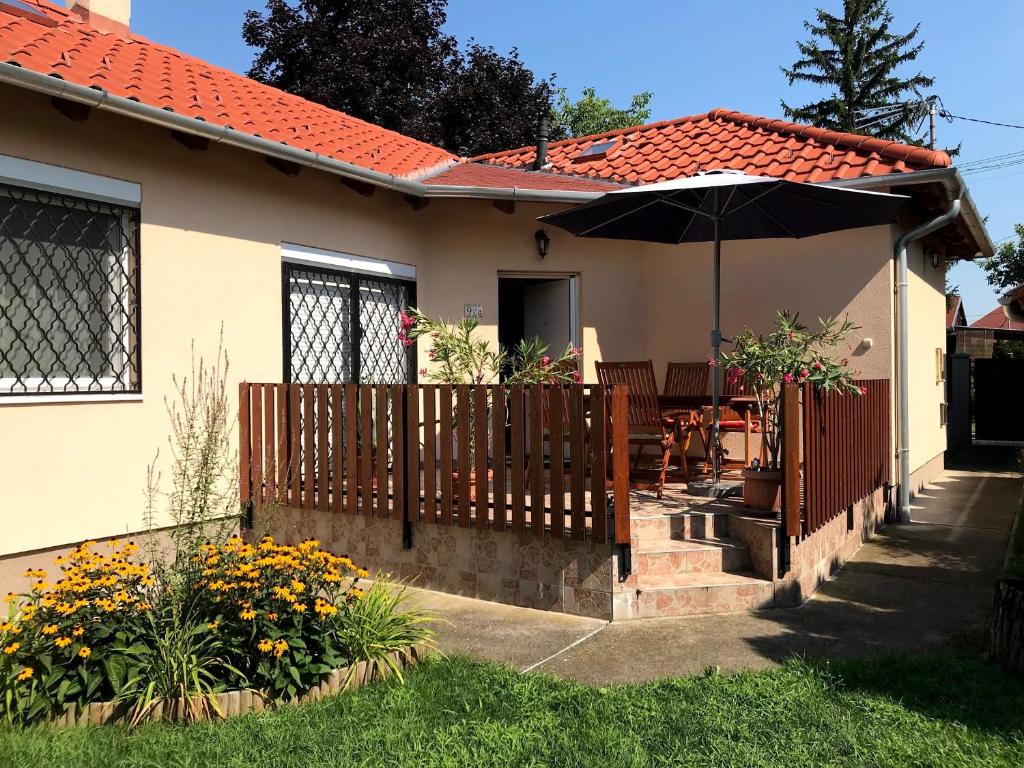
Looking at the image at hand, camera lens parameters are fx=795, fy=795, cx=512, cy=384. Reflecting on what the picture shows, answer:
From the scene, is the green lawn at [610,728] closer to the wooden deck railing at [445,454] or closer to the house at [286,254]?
the wooden deck railing at [445,454]

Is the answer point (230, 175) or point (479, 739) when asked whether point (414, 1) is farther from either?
point (479, 739)

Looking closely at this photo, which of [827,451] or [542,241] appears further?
[542,241]

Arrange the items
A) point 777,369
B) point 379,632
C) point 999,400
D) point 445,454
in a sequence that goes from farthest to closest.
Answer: point 999,400, point 777,369, point 445,454, point 379,632

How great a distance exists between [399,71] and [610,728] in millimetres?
22294

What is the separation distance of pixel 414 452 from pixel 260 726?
264 cm

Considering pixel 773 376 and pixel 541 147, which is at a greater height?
pixel 541 147

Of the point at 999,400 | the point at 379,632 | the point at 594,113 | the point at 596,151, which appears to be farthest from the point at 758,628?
the point at 594,113

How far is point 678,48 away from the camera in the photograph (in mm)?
14047

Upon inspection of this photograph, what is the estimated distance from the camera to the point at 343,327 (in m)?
7.62

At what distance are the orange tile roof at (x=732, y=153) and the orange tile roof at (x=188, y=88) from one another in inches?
81.5

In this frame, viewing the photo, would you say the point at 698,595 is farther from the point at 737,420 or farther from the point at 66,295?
the point at 66,295

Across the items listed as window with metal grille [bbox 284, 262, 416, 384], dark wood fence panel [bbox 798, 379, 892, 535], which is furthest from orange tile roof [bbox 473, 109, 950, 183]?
window with metal grille [bbox 284, 262, 416, 384]

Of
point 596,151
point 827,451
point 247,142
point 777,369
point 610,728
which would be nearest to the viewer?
point 610,728

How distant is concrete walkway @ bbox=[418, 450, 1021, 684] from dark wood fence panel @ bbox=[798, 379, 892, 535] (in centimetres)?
57
